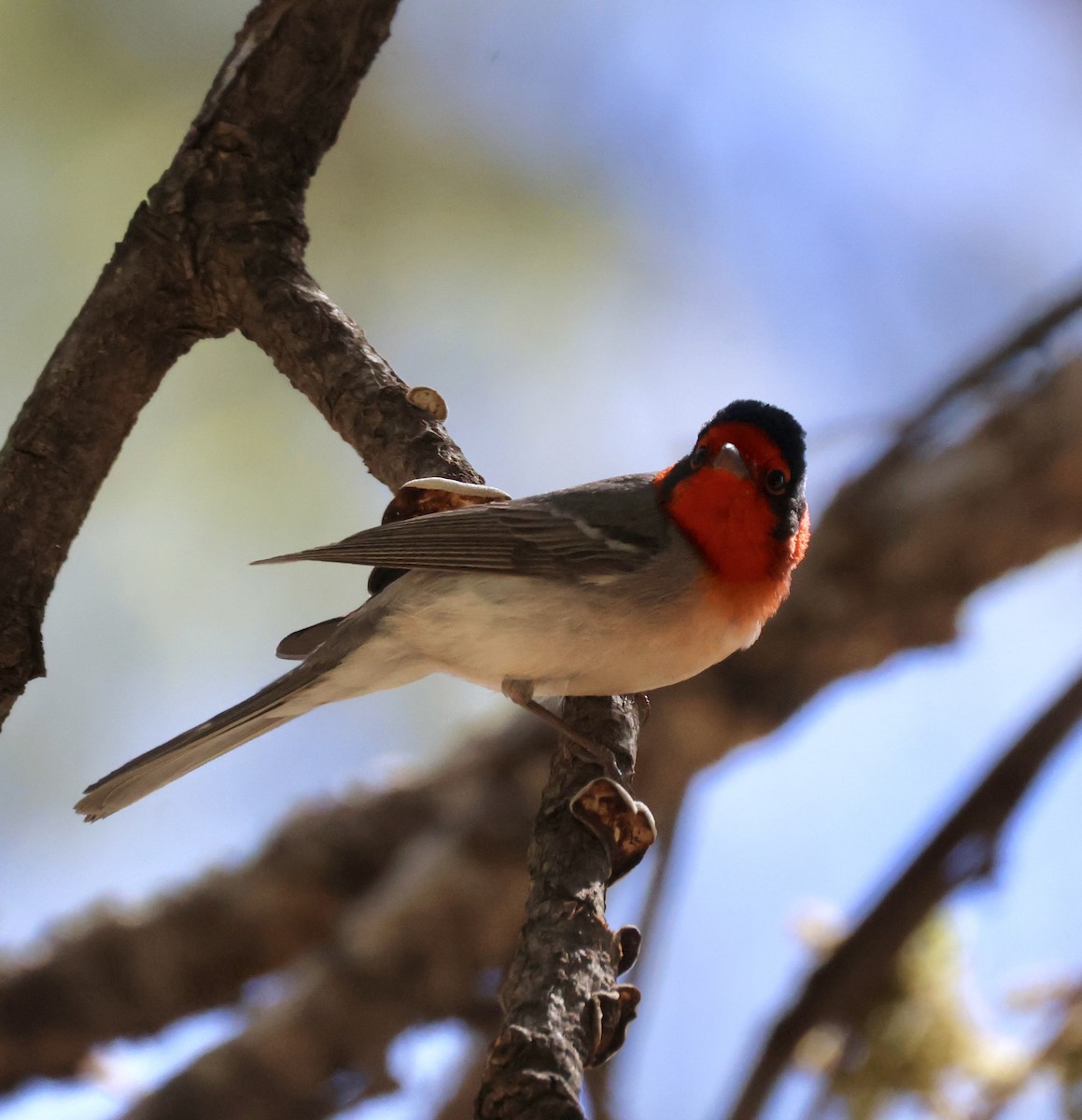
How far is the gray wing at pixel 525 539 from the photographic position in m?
3.08

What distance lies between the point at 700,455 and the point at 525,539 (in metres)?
0.53

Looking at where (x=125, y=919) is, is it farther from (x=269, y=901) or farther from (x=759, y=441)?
(x=759, y=441)

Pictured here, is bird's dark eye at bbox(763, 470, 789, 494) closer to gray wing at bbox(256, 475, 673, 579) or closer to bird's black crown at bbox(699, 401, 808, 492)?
bird's black crown at bbox(699, 401, 808, 492)

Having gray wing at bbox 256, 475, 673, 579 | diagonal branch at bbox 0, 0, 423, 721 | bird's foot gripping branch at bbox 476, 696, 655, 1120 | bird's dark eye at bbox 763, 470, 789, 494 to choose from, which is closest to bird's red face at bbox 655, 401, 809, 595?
bird's dark eye at bbox 763, 470, 789, 494

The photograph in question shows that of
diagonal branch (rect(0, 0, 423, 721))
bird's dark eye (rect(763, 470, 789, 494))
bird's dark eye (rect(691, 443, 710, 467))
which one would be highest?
diagonal branch (rect(0, 0, 423, 721))

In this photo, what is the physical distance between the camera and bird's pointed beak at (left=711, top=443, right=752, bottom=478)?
3193mm

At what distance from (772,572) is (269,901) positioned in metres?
2.03

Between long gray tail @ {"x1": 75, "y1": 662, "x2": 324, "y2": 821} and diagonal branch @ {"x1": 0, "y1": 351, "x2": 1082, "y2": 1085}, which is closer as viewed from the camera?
long gray tail @ {"x1": 75, "y1": 662, "x2": 324, "y2": 821}

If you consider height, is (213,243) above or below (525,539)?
above

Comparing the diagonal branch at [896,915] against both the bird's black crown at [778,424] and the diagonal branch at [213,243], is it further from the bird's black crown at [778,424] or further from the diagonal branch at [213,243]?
the diagonal branch at [213,243]

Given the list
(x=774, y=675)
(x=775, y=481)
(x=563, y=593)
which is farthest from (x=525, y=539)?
(x=774, y=675)

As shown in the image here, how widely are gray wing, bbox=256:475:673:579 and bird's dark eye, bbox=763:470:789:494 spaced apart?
285 mm

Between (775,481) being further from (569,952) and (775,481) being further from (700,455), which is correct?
(569,952)

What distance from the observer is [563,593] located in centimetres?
309
